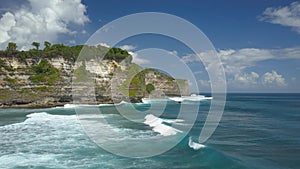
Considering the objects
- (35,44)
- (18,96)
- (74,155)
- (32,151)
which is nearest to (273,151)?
(74,155)

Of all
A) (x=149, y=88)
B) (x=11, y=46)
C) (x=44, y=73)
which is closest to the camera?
(x=44, y=73)

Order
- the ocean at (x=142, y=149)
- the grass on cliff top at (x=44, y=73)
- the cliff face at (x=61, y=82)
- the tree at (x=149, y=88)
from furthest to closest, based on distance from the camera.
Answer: the tree at (x=149, y=88) → the grass on cliff top at (x=44, y=73) → the cliff face at (x=61, y=82) → the ocean at (x=142, y=149)

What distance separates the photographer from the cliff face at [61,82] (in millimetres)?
48688

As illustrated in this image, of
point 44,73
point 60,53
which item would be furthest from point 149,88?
point 44,73

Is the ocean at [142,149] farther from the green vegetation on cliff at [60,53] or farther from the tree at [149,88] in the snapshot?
the tree at [149,88]

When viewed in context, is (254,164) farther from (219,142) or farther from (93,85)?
(93,85)

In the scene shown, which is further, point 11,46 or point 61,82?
point 11,46

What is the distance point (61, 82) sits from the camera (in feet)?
174

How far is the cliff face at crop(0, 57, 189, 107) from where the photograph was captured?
48.7m

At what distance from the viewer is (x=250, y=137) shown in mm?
21359

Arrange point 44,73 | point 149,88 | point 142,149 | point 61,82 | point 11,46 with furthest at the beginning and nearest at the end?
point 149,88 < point 11,46 < point 61,82 < point 44,73 < point 142,149

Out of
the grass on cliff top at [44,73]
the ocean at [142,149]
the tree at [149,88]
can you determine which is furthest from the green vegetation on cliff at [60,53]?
the ocean at [142,149]

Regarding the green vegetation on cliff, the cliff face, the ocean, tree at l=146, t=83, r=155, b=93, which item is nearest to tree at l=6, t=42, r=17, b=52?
the green vegetation on cliff

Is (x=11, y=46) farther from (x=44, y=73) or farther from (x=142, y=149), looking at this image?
(x=142, y=149)
